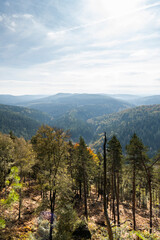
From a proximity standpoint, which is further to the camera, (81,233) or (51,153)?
(51,153)

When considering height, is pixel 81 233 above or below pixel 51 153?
below

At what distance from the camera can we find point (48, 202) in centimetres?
1531

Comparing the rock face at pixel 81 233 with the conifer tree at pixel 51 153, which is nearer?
the rock face at pixel 81 233

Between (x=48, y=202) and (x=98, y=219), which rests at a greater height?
(x=48, y=202)

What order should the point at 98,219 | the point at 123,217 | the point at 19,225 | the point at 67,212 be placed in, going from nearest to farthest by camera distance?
the point at 67,212 < the point at 19,225 < the point at 98,219 < the point at 123,217

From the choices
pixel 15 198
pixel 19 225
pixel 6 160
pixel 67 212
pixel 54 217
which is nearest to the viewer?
pixel 15 198

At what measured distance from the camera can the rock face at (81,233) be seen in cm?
1450

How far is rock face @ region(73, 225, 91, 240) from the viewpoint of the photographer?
1450 cm

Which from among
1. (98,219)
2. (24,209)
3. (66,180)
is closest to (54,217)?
(66,180)

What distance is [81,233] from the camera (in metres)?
14.8

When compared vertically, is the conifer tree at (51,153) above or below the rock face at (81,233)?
above

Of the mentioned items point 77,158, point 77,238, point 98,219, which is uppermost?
point 77,158

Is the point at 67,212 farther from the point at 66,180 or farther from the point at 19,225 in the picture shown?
the point at 19,225

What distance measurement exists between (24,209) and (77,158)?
40.3 feet
